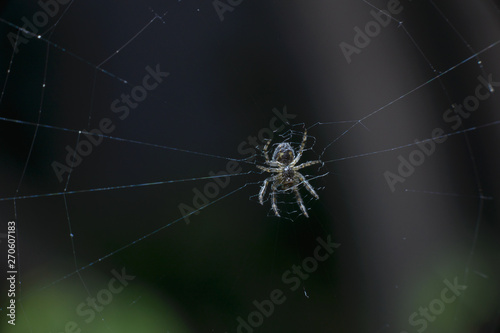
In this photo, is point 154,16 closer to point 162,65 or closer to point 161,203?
point 162,65

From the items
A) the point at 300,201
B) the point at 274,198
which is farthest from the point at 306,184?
the point at 274,198

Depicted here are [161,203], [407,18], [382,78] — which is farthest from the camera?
[161,203]

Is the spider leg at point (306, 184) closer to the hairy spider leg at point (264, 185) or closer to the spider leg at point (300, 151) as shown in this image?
the spider leg at point (300, 151)

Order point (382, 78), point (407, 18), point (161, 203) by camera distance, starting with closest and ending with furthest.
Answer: point (407, 18)
point (382, 78)
point (161, 203)

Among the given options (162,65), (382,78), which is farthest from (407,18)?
(162,65)

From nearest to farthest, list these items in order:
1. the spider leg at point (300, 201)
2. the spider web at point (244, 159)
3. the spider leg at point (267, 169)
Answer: the spider web at point (244, 159), the spider leg at point (300, 201), the spider leg at point (267, 169)

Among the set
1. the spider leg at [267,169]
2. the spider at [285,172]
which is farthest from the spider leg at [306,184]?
the spider leg at [267,169]
